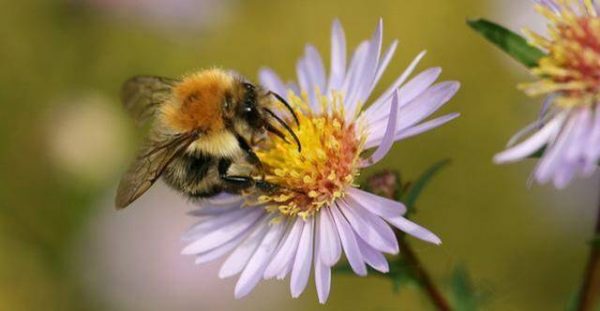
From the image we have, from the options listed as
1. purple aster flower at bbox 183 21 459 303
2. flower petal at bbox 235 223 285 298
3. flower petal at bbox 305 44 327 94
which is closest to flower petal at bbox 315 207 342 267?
purple aster flower at bbox 183 21 459 303

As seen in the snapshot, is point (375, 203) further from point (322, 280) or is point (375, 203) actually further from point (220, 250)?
point (220, 250)

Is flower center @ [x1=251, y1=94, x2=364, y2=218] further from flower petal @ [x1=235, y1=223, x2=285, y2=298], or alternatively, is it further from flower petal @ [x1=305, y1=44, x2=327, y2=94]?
flower petal @ [x1=305, y1=44, x2=327, y2=94]

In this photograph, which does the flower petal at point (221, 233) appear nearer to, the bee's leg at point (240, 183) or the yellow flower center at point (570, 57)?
the bee's leg at point (240, 183)

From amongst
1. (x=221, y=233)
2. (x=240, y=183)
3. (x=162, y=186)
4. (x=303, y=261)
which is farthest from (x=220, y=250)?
(x=162, y=186)

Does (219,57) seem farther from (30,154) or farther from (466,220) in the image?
(466,220)

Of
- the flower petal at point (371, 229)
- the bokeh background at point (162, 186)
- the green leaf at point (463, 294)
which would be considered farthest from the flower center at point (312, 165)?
the bokeh background at point (162, 186)
